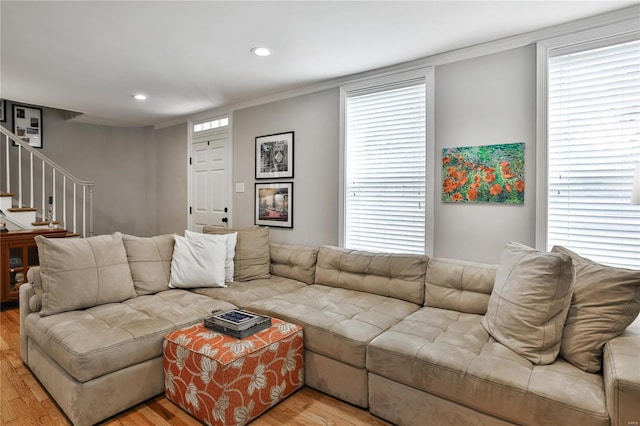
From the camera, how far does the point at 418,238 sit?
3160 millimetres

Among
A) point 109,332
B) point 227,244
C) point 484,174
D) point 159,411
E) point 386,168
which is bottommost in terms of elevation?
point 159,411

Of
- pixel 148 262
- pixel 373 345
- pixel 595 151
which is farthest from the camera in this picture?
pixel 148 262

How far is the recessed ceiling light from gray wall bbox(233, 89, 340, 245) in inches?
36.8

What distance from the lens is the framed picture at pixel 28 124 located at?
16.2ft

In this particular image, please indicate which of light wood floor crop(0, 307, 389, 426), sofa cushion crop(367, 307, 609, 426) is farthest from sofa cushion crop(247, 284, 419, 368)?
light wood floor crop(0, 307, 389, 426)

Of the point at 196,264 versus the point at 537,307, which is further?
the point at 196,264

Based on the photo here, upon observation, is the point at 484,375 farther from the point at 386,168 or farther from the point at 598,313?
the point at 386,168

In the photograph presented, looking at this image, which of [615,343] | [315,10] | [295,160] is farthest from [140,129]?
[615,343]

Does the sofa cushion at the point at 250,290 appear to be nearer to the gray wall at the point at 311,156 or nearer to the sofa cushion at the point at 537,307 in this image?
the gray wall at the point at 311,156

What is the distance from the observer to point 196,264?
3.12 metres

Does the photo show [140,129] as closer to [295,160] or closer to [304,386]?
[295,160]

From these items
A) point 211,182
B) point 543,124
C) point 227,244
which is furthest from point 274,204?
point 543,124

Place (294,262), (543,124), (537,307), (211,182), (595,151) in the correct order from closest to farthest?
(537,307) < (595,151) < (543,124) < (294,262) < (211,182)

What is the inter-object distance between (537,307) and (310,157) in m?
2.63
